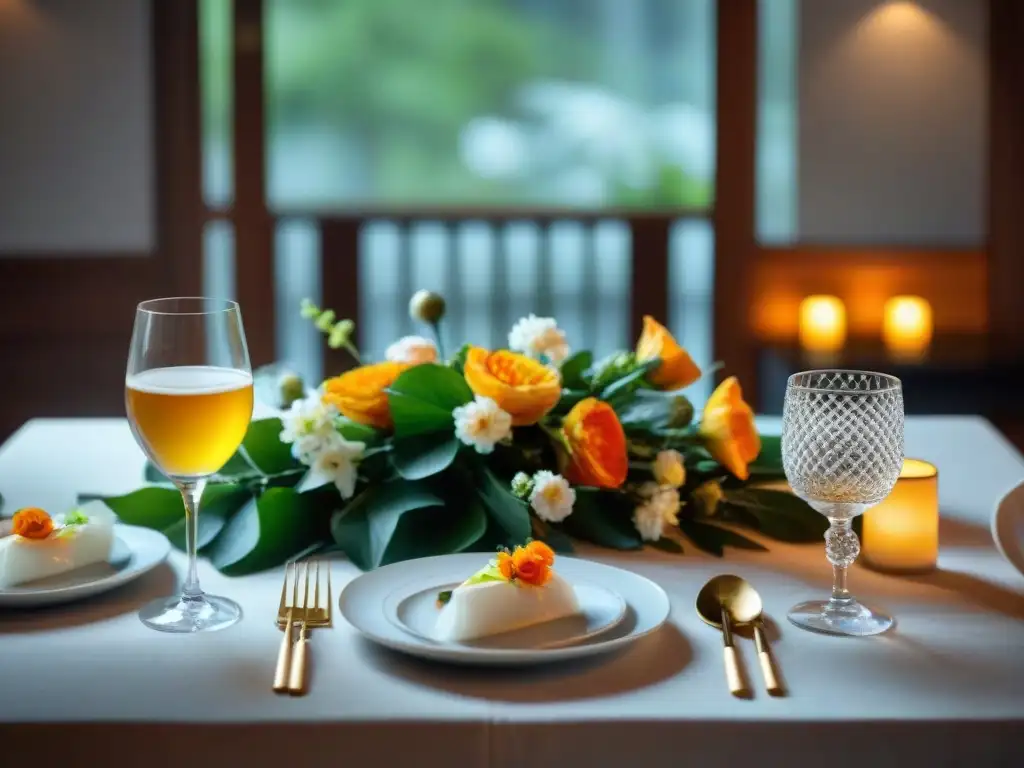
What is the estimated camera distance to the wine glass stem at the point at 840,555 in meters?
1.04

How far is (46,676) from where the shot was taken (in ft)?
2.98

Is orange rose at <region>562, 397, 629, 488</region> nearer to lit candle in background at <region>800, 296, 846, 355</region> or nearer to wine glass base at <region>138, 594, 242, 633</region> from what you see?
wine glass base at <region>138, 594, 242, 633</region>

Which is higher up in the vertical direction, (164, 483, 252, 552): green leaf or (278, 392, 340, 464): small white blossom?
(278, 392, 340, 464): small white blossom

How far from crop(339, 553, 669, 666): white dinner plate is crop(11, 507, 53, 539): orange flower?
0.25 metres

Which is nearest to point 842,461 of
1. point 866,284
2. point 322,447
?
point 322,447

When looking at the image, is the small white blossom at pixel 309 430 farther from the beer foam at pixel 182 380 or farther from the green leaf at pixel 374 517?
the beer foam at pixel 182 380

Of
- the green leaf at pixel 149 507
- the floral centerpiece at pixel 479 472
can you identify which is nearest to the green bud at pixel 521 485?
the floral centerpiece at pixel 479 472

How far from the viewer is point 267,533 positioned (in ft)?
3.91

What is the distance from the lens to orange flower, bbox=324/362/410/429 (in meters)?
1.23

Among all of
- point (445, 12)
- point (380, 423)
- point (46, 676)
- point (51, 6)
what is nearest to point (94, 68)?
point (51, 6)

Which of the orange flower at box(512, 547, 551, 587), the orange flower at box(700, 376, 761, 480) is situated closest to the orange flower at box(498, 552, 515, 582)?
the orange flower at box(512, 547, 551, 587)

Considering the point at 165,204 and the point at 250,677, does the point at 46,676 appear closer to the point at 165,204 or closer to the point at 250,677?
the point at 250,677

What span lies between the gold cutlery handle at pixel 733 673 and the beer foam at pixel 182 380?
0.42 m

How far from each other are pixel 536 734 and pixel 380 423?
18.6 inches
